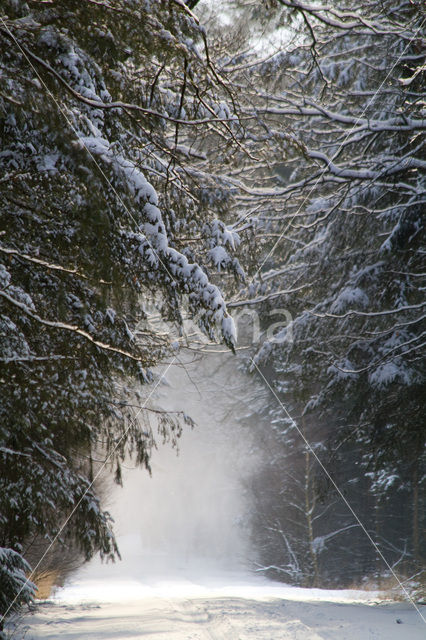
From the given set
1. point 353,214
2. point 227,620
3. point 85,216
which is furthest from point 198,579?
point 85,216

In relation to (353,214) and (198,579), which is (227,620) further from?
(198,579)

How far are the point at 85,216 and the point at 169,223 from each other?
3.90ft

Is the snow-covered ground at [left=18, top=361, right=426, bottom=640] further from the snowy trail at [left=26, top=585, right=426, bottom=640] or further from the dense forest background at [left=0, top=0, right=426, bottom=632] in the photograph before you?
the dense forest background at [left=0, top=0, right=426, bottom=632]

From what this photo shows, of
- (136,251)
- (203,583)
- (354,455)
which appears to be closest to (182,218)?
(136,251)

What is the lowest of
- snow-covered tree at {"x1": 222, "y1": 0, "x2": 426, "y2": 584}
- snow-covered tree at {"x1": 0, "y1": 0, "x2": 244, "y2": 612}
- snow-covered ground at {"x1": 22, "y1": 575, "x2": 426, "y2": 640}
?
snow-covered ground at {"x1": 22, "y1": 575, "x2": 426, "y2": 640}

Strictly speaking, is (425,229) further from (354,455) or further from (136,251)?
(354,455)

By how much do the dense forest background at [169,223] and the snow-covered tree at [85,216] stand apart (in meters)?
0.02

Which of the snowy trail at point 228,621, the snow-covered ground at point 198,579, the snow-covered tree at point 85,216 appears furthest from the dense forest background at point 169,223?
the snow-covered ground at point 198,579

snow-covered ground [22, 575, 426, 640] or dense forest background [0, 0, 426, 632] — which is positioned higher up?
dense forest background [0, 0, 426, 632]

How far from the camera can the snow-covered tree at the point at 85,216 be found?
2.51 m

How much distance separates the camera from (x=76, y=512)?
4777 millimetres

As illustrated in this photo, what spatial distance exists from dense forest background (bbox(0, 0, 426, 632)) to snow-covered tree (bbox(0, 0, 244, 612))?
2 cm

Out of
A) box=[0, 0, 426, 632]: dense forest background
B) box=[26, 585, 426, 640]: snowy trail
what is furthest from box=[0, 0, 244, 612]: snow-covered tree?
box=[26, 585, 426, 640]: snowy trail

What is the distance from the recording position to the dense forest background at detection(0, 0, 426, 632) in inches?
102
